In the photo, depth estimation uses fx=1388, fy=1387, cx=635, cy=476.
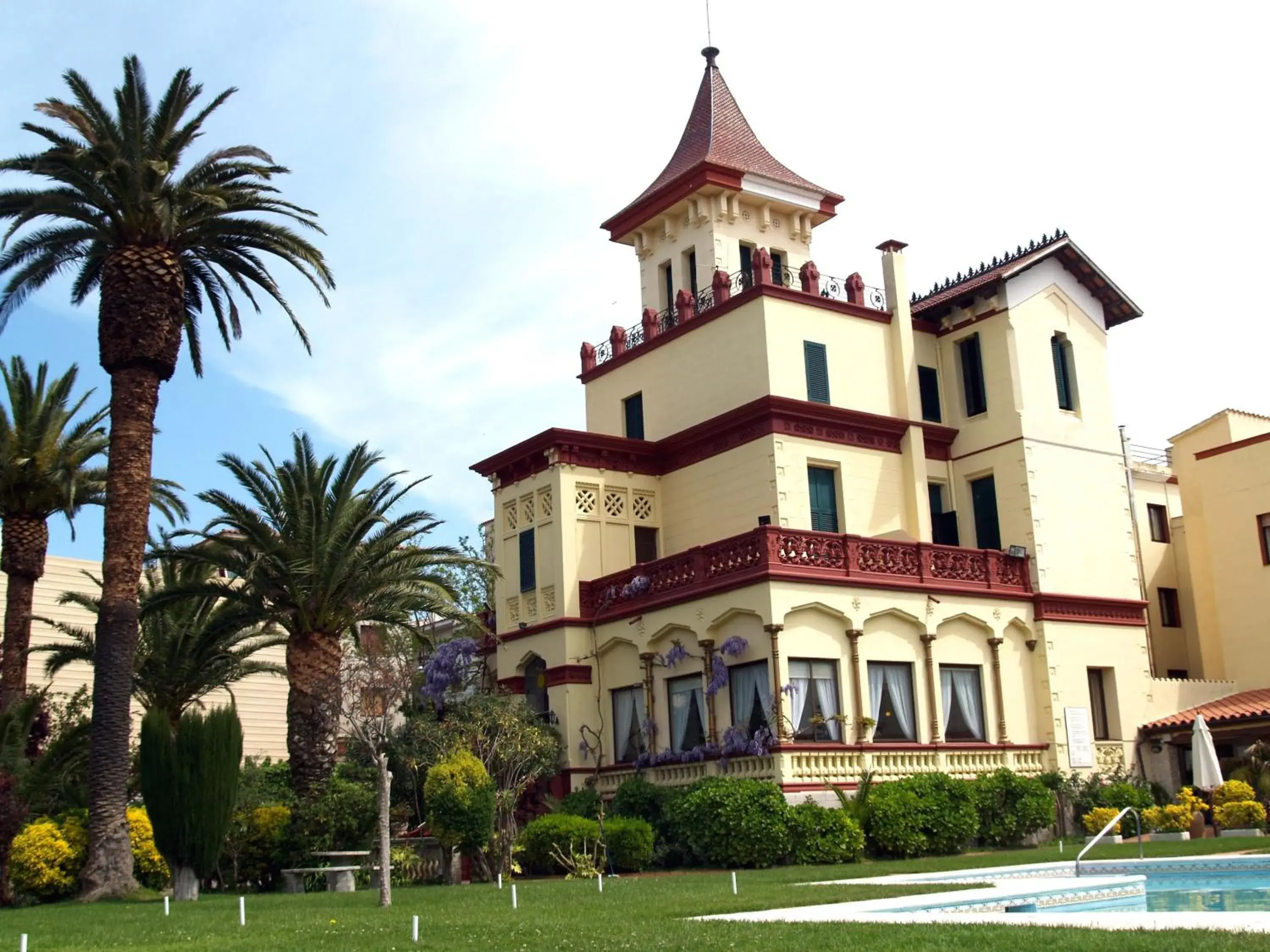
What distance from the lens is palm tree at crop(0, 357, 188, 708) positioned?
31078 mm

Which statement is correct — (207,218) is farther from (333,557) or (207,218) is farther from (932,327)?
(932,327)

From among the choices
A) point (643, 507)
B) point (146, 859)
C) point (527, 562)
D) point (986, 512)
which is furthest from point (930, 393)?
point (146, 859)

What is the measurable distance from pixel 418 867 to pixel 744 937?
15241 millimetres

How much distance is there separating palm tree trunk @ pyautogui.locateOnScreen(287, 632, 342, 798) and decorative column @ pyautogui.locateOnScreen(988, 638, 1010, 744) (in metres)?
14.6

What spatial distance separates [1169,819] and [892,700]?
592 cm

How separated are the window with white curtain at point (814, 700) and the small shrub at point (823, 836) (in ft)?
6.78

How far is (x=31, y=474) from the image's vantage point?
1248 inches

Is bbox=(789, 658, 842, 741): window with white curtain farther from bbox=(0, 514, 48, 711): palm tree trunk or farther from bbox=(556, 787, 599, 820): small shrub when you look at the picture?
bbox=(0, 514, 48, 711): palm tree trunk

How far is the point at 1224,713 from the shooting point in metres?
33.2

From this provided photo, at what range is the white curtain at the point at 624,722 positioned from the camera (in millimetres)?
32094

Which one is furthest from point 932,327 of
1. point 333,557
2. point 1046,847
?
point 333,557

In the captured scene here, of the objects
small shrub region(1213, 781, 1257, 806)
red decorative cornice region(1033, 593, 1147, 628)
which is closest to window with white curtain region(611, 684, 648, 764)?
red decorative cornice region(1033, 593, 1147, 628)

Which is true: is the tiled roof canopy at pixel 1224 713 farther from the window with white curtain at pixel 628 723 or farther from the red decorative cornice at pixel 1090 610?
the window with white curtain at pixel 628 723

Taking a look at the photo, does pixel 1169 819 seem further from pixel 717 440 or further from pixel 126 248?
pixel 126 248
